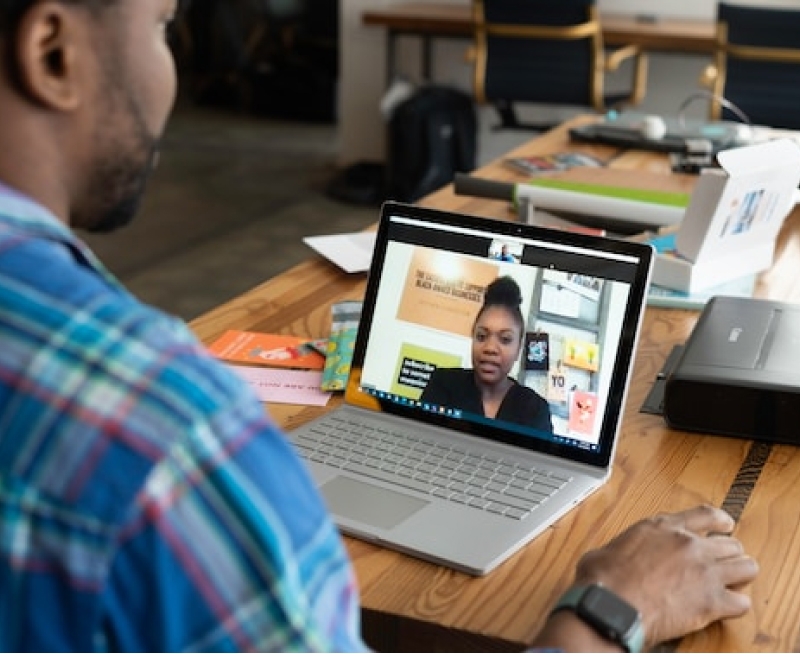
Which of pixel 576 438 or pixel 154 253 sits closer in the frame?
pixel 576 438

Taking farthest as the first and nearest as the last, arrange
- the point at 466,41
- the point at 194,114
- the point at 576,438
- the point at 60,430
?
the point at 194,114 < the point at 466,41 < the point at 576,438 < the point at 60,430

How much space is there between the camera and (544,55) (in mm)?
5102

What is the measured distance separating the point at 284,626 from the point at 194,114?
721 cm

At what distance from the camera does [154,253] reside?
16.6 ft

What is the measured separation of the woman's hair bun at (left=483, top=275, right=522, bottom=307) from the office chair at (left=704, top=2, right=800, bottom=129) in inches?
131

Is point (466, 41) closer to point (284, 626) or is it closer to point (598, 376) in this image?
point (598, 376)

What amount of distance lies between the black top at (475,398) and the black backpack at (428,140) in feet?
12.9

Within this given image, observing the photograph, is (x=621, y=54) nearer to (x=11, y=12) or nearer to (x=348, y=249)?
(x=348, y=249)

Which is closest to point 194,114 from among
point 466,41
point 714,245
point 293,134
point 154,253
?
point 293,134

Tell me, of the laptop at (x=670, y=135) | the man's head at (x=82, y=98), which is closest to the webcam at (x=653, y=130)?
the laptop at (x=670, y=135)

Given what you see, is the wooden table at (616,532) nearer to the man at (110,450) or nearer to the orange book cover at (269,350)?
the orange book cover at (269,350)

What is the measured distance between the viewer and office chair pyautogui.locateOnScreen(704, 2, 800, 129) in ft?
15.1

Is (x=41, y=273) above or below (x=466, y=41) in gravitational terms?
above

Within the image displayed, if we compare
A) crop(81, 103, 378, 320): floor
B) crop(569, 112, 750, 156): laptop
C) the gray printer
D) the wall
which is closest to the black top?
the gray printer
